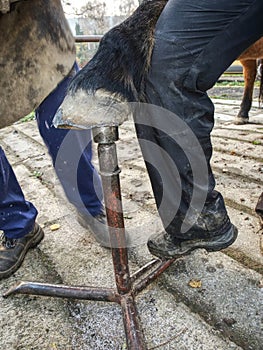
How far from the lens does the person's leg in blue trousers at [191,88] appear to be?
2.72 ft

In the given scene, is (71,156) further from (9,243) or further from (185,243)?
(185,243)

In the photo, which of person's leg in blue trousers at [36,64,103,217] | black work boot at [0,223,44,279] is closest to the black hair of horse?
person's leg in blue trousers at [36,64,103,217]

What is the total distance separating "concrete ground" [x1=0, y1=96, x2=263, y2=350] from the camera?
1102 millimetres

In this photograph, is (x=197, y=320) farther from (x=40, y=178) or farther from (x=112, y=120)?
(x=40, y=178)

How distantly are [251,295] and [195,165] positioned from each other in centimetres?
61

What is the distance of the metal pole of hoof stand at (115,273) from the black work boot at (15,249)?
18 centimetres

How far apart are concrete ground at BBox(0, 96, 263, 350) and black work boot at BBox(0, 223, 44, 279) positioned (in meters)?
0.04

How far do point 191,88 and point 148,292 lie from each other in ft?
2.74

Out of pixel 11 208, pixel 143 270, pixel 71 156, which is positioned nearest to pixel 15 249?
pixel 11 208

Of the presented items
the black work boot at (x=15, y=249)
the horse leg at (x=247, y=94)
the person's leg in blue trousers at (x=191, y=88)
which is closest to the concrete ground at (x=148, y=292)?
the black work boot at (x=15, y=249)

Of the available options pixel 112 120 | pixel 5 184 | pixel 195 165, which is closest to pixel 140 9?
pixel 112 120

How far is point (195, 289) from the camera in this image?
4.25 ft

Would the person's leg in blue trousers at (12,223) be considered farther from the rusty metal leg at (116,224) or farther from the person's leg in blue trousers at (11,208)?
the rusty metal leg at (116,224)

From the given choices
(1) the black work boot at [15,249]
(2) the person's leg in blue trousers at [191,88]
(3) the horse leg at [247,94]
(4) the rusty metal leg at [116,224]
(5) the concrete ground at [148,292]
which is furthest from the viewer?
(3) the horse leg at [247,94]
